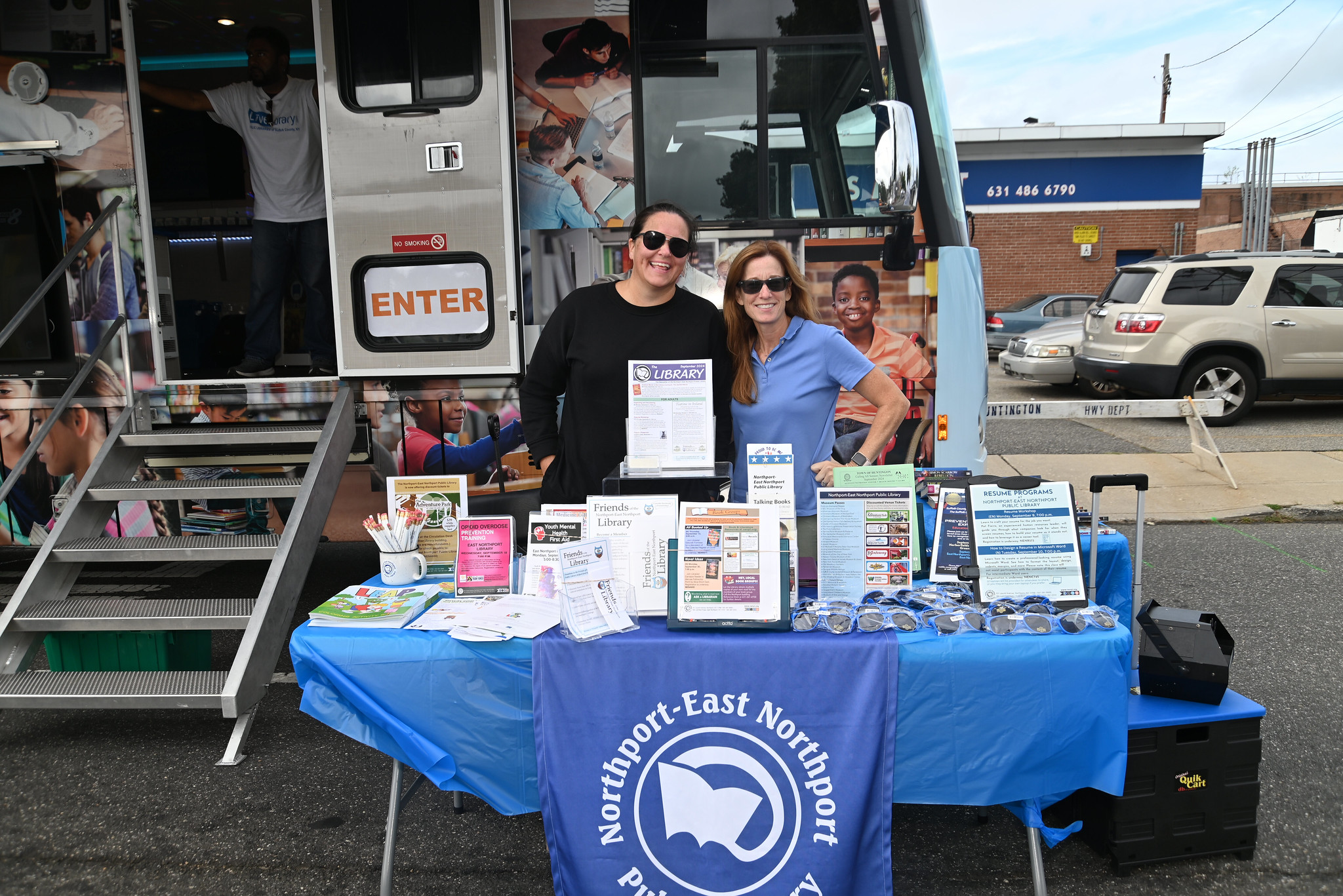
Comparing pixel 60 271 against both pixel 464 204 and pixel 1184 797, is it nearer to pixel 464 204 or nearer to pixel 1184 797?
pixel 464 204

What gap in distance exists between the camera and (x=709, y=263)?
3.88 metres

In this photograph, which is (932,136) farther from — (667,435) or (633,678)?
(633,678)

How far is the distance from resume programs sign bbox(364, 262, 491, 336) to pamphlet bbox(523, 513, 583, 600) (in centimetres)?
167

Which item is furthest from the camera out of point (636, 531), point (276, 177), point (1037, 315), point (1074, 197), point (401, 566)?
point (1074, 197)

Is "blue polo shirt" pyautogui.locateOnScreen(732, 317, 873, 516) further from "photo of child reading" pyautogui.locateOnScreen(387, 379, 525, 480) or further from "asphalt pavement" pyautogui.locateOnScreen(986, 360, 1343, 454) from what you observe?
"asphalt pavement" pyautogui.locateOnScreen(986, 360, 1343, 454)

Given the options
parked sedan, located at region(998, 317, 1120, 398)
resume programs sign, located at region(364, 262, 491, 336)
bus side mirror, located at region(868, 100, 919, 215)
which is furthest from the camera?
parked sedan, located at region(998, 317, 1120, 398)

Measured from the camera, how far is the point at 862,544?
8.07 ft

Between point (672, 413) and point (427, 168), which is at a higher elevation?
point (427, 168)

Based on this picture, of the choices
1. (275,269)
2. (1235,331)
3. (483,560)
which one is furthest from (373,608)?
(1235,331)

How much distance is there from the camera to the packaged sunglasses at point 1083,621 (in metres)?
2.20

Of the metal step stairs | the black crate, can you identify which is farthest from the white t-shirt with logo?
the black crate

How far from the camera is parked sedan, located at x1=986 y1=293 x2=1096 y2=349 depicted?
49.9 feet

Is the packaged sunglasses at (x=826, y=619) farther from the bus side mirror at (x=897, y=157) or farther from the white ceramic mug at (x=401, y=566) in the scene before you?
the bus side mirror at (x=897, y=157)

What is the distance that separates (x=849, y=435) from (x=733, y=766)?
6.47 ft
